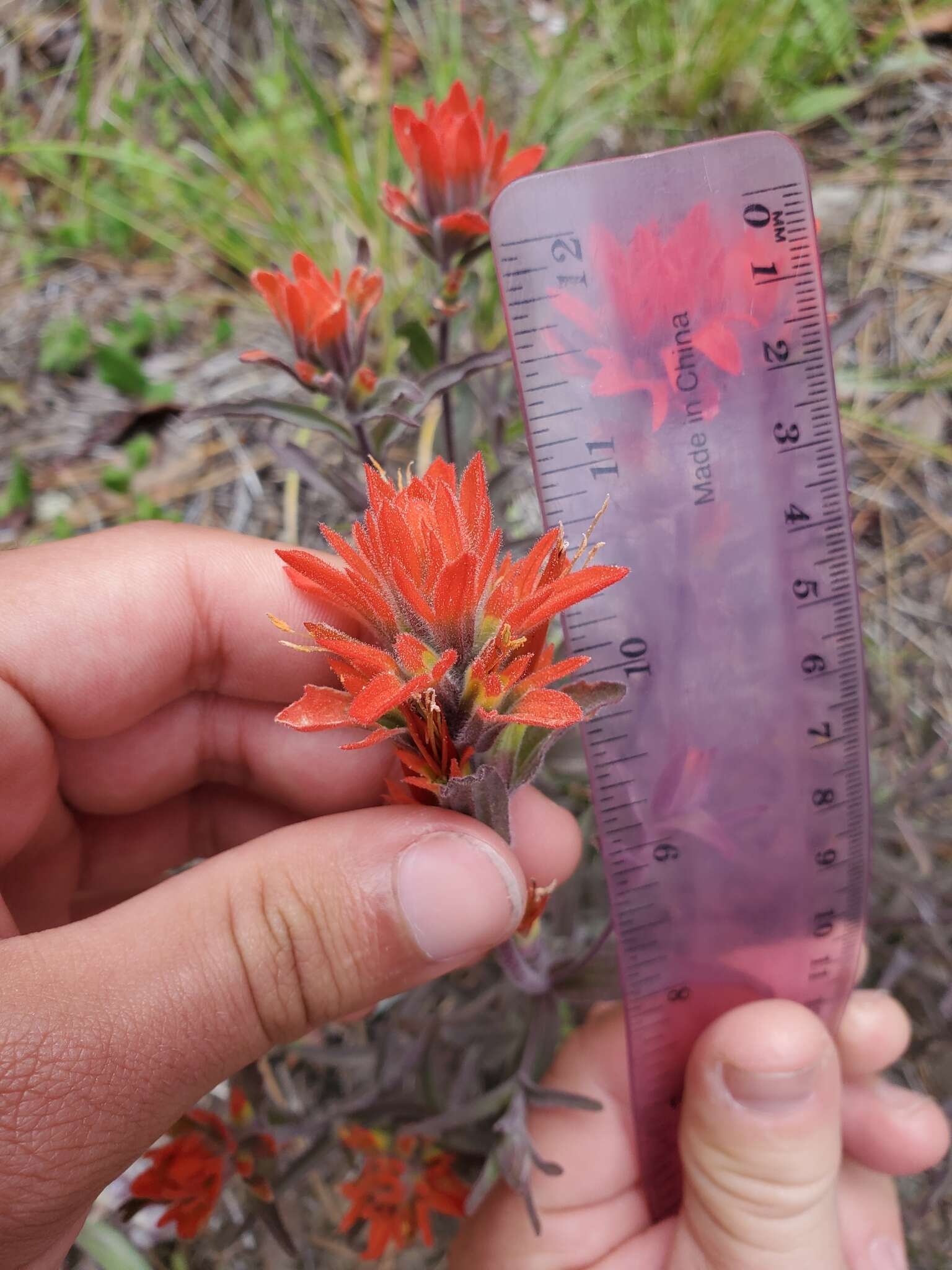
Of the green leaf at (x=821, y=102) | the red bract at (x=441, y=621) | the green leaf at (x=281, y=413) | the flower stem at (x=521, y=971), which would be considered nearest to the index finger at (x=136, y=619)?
the green leaf at (x=281, y=413)

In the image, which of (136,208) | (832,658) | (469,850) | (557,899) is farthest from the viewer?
(136,208)

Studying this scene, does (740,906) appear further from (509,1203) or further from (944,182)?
(944,182)

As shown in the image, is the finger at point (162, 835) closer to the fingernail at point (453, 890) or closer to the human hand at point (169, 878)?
the human hand at point (169, 878)

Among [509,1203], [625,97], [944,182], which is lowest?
[509,1203]

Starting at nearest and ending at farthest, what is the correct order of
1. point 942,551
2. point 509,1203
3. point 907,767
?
point 509,1203 < point 907,767 < point 942,551

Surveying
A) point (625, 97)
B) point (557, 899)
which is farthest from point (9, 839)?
point (625, 97)

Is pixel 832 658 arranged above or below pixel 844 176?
below
